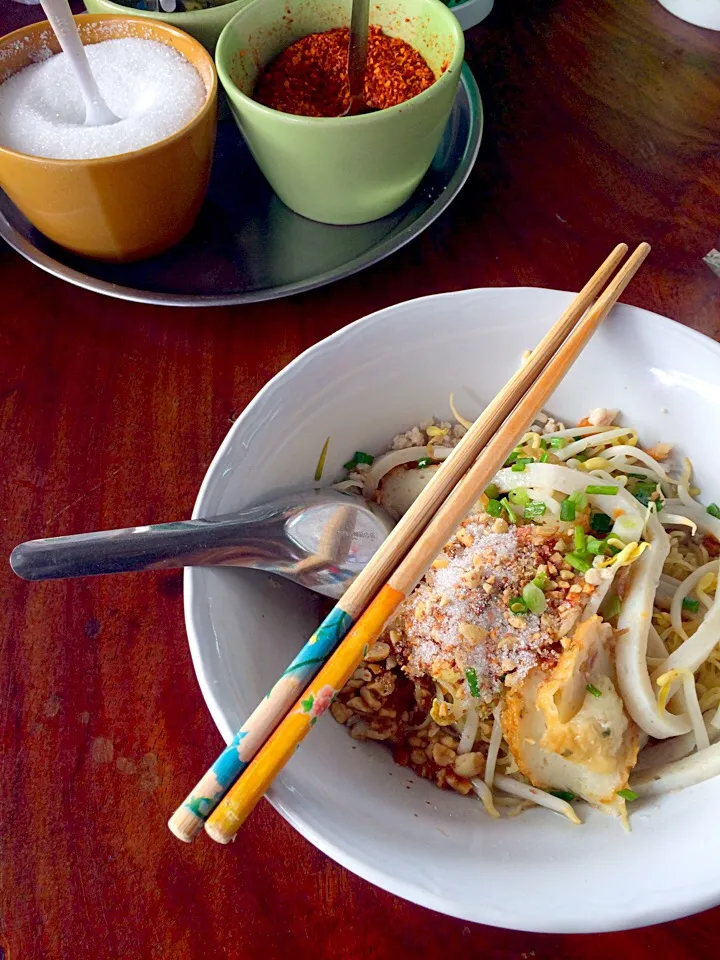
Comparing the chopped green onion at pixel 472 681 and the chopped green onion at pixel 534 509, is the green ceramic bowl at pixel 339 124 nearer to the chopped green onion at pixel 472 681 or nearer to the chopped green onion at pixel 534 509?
the chopped green onion at pixel 534 509

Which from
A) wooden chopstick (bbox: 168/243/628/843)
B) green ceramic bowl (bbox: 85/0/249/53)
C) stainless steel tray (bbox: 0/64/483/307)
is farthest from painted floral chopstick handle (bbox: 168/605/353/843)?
green ceramic bowl (bbox: 85/0/249/53)

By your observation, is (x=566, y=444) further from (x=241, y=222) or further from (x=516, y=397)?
(x=241, y=222)

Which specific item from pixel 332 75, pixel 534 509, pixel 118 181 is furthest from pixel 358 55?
pixel 534 509

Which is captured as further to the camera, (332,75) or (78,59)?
(332,75)

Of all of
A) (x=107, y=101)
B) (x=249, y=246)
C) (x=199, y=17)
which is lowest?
(x=249, y=246)

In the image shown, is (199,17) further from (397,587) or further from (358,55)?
(397,587)

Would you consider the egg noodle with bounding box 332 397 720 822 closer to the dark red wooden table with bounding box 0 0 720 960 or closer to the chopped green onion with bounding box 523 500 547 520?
the chopped green onion with bounding box 523 500 547 520
